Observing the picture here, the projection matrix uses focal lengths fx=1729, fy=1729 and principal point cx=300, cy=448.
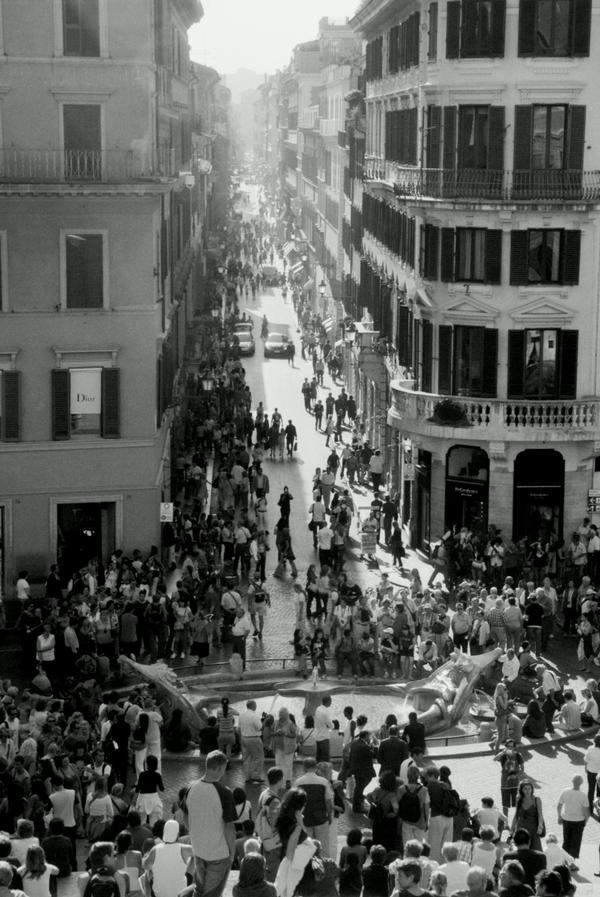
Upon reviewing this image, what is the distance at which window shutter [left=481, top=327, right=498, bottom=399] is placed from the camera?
47.4 metres

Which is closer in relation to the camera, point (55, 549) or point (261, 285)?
point (55, 549)

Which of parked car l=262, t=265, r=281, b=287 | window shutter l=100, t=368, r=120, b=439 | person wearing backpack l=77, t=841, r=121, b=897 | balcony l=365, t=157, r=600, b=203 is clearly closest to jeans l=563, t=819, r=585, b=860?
person wearing backpack l=77, t=841, r=121, b=897

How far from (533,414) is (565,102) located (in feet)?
27.6

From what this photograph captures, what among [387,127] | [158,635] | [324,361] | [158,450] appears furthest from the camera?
Answer: [324,361]

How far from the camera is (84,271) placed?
43844 mm

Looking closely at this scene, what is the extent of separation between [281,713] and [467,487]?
66.7ft

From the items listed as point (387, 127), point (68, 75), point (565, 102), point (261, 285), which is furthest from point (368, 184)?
point (261, 285)

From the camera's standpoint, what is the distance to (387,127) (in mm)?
60094

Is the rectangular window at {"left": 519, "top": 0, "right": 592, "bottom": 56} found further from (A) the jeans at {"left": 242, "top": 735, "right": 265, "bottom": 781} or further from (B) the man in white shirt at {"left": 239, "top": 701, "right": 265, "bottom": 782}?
(A) the jeans at {"left": 242, "top": 735, "right": 265, "bottom": 781}

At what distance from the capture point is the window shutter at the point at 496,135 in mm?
46594

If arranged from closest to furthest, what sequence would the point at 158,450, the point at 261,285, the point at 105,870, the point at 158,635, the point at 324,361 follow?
the point at 105,870, the point at 158,635, the point at 158,450, the point at 324,361, the point at 261,285

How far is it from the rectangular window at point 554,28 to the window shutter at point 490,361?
760 cm

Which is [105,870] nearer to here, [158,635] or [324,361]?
[158,635]

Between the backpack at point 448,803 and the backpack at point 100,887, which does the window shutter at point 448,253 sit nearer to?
the backpack at point 448,803
